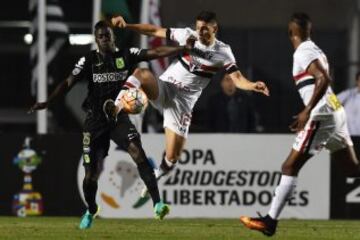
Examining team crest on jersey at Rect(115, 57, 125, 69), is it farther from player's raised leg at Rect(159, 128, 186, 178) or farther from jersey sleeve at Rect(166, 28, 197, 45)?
player's raised leg at Rect(159, 128, 186, 178)

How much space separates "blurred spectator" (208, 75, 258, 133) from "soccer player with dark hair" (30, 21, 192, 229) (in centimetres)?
510

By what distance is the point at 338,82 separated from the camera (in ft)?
71.3

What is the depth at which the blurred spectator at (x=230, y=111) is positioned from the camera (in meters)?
19.6

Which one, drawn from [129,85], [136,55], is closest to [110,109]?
[129,85]

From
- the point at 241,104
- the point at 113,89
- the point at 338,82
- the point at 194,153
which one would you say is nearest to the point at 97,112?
the point at 113,89

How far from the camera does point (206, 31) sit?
15281 millimetres

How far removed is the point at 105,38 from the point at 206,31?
1.46 metres

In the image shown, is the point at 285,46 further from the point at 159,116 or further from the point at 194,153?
the point at 194,153

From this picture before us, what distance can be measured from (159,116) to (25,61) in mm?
2995

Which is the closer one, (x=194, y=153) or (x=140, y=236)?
(x=140, y=236)

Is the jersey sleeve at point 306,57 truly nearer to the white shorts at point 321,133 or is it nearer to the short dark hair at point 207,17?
the white shorts at point 321,133

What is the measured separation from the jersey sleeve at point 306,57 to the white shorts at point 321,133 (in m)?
0.53

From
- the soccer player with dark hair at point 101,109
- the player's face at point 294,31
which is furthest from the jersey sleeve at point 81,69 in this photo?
the player's face at point 294,31

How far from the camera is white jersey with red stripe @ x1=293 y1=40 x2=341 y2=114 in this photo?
1265cm
